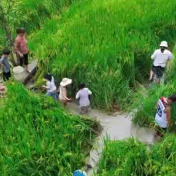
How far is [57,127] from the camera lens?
5301 millimetres

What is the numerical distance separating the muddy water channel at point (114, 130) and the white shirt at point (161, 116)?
1.30ft

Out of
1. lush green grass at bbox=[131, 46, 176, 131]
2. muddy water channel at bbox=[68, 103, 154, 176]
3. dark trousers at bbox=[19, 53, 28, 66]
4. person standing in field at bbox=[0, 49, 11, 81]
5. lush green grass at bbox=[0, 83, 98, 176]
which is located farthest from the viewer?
dark trousers at bbox=[19, 53, 28, 66]

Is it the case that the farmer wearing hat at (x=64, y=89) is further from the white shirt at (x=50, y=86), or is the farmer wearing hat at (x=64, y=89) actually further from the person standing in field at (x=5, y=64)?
the person standing in field at (x=5, y=64)

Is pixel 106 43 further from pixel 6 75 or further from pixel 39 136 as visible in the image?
pixel 39 136

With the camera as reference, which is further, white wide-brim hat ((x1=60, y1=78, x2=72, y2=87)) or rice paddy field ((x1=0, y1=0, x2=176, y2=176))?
white wide-brim hat ((x1=60, y1=78, x2=72, y2=87))

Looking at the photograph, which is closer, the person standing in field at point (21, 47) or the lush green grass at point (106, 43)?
the lush green grass at point (106, 43)

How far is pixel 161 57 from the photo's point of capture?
6.48 metres

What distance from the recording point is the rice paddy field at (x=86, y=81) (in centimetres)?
483

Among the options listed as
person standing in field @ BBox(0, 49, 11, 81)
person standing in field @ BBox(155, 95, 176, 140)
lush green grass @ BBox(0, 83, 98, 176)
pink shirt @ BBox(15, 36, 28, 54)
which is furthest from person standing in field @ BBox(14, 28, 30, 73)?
person standing in field @ BBox(155, 95, 176, 140)

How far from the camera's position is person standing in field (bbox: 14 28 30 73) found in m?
7.11

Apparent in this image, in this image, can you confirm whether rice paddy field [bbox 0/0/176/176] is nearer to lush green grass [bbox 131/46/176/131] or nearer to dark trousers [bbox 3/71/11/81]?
lush green grass [bbox 131/46/176/131]

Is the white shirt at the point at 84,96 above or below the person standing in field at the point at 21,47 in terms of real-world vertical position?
below

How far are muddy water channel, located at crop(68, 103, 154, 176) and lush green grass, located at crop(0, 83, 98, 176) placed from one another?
0.16m

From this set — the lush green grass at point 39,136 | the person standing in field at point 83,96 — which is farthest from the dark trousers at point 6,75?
the person standing in field at point 83,96
